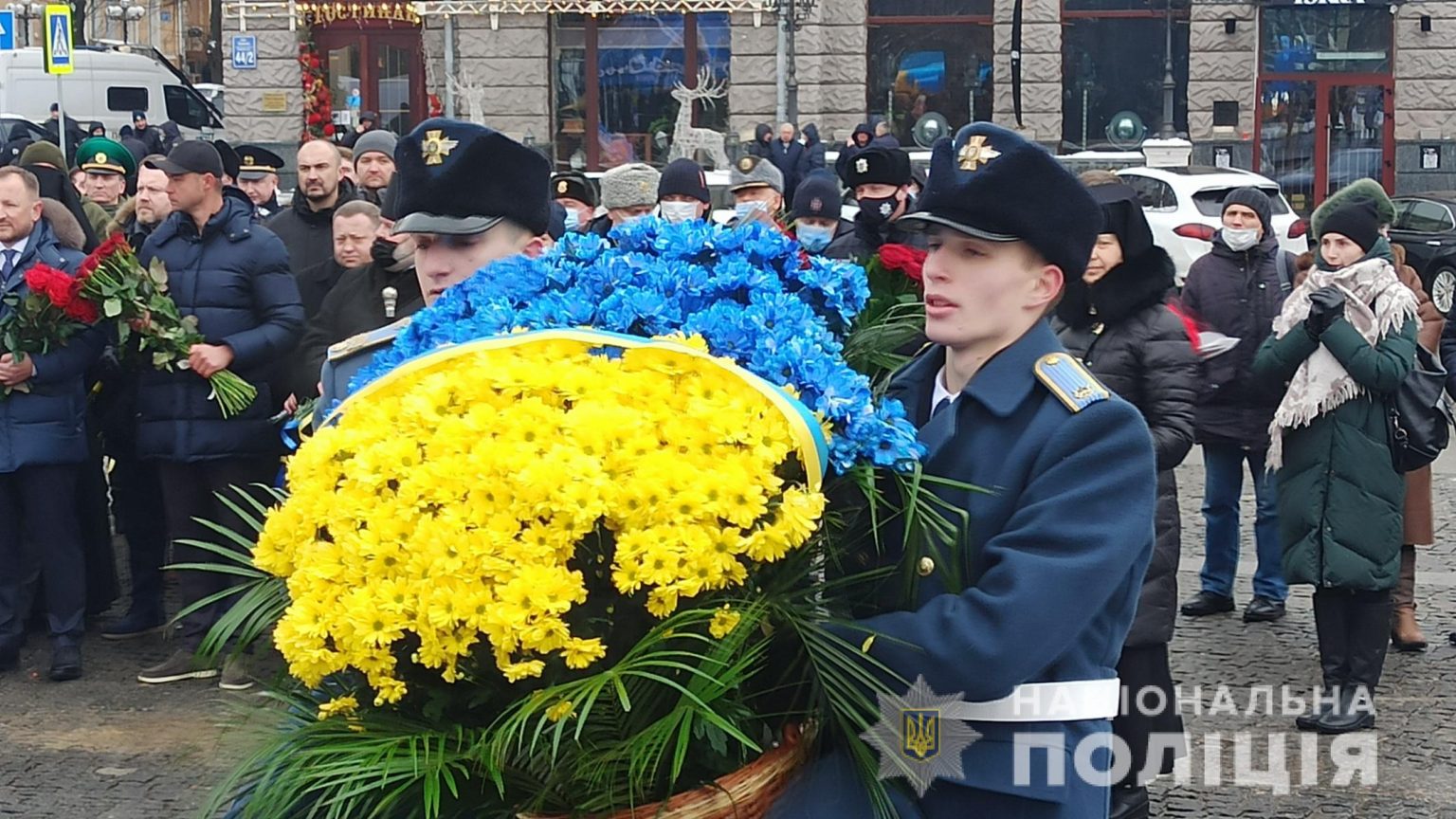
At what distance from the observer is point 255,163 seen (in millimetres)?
10977

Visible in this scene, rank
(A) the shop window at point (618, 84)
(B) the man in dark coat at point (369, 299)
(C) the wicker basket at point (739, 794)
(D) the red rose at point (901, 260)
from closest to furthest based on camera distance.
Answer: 1. (C) the wicker basket at point (739, 794)
2. (D) the red rose at point (901, 260)
3. (B) the man in dark coat at point (369, 299)
4. (A) the shop window at point (618, 84)

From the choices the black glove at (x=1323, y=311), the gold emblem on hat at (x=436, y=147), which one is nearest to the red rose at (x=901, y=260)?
the gold emblem on hat at (x=436, y=147)

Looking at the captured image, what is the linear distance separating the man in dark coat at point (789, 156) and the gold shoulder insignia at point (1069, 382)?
20.4 m

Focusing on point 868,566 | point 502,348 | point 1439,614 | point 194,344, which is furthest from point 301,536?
point 1439,614

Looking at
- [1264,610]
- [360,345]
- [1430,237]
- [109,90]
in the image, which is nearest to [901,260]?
[360,345]

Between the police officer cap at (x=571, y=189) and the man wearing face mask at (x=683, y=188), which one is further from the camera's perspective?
the police officer cap at (x=571, y=189)

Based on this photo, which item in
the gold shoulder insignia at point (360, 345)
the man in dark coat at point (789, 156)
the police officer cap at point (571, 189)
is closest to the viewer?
the gold shoulder insignia at point (360, 345)

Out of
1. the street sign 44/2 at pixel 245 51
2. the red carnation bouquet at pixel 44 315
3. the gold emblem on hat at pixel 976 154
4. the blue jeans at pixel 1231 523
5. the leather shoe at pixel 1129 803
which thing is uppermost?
the street sign 44/2 at pixel 245 51

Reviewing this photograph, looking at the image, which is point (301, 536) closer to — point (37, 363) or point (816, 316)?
point (816, 316)

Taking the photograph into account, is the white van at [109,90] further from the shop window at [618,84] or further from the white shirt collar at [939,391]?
the white shirt collar at [939,391]

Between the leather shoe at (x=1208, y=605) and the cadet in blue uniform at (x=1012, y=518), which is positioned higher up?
the cadet in blue uniform at (x=1012, y=518)

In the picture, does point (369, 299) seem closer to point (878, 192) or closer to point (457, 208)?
point (878, 192)

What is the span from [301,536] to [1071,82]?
88.4 ft

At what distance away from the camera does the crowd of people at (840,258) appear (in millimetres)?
5941
